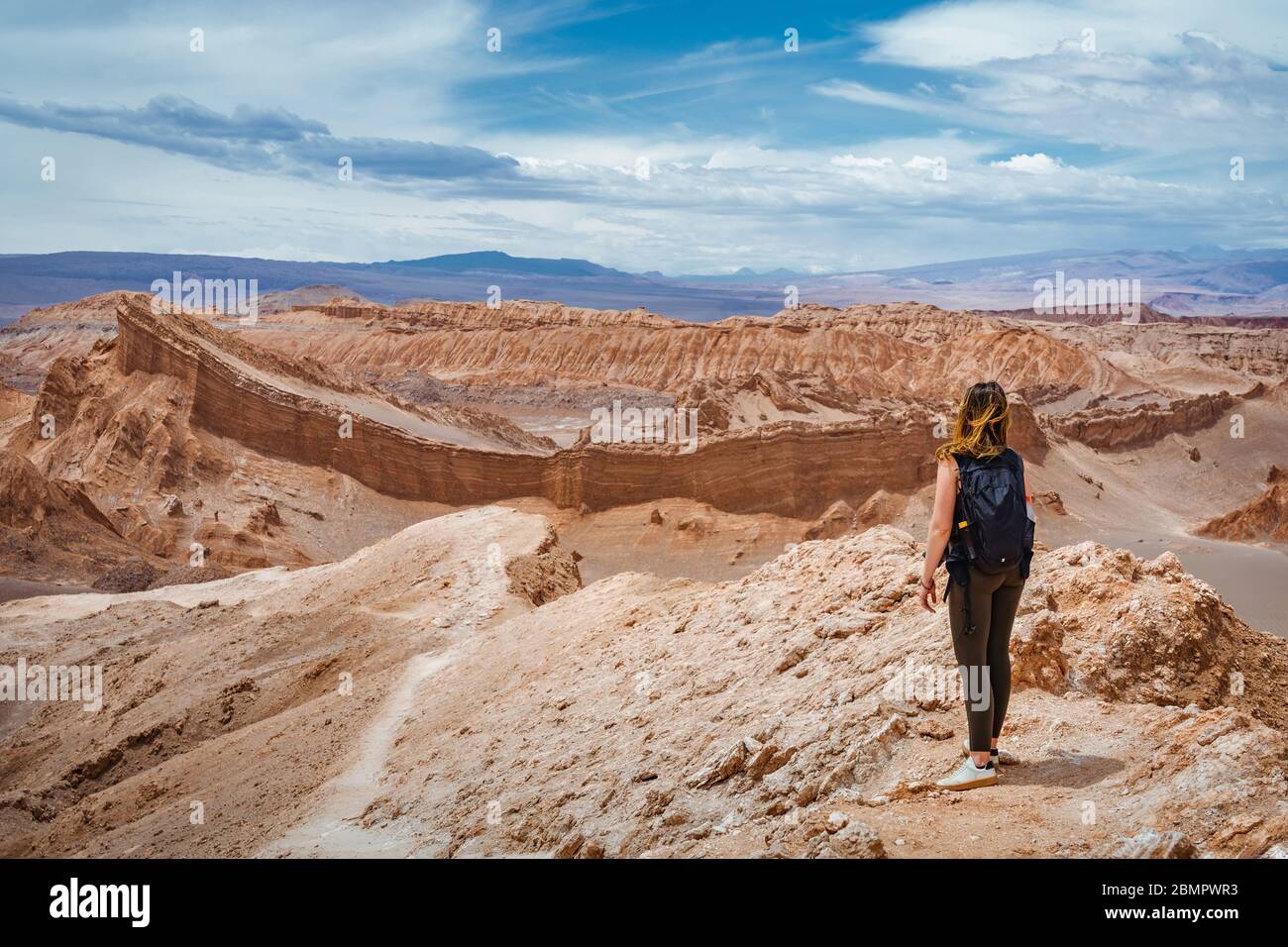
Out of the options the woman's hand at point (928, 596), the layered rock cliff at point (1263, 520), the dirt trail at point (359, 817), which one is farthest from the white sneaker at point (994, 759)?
the layered rock cliff at point (1263, 520)

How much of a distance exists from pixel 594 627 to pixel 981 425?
20.1 feet

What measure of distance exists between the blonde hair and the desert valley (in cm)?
127

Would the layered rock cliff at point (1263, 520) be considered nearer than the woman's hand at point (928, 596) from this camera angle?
No

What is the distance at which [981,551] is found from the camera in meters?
4.29

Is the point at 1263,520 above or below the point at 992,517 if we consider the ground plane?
below

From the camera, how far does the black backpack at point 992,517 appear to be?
4281 millimetres

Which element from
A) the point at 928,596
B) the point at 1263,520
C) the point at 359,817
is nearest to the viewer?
the point at 928,596

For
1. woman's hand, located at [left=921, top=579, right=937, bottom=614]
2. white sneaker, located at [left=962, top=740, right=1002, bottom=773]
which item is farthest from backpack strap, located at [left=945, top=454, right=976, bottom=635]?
white sneaker, located at [left=962, top=740, right=1002, bottom=773]

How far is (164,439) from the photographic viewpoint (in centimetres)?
2900

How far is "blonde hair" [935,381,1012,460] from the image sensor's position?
436 centimetres

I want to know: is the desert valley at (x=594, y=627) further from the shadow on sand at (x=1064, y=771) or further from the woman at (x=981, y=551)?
the woman at (x=981, y=551)

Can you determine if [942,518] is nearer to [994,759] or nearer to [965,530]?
[965,530]

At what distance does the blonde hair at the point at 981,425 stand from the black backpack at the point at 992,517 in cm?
3

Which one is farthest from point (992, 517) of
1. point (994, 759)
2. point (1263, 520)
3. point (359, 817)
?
point (1263, 520)
